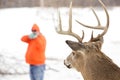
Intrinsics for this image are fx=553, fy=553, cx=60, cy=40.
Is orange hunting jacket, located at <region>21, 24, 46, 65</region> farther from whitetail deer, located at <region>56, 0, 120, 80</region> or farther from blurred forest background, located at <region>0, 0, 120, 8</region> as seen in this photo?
blurred forest background, located at <region>0, 0, 120, 8</region>

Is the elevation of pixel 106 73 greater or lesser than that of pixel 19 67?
greater

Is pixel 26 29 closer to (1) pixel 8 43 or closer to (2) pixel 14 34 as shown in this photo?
(2) pixel 14 34

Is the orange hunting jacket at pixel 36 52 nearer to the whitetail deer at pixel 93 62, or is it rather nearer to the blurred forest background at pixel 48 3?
the whitetail deer at pixel 93 62

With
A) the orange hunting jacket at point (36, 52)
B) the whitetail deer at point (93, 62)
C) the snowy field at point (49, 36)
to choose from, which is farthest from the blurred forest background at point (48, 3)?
the whitetail deer at point (93, 62)

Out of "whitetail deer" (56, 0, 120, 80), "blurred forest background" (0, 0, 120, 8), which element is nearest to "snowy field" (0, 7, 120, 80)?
"blurred forest background" (0, 0, 120, 8)

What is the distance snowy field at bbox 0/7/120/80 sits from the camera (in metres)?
13.4

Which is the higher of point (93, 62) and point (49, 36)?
point (93, 62)

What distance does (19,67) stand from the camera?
13.6 meters

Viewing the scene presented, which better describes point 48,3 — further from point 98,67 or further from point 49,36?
point 98,67

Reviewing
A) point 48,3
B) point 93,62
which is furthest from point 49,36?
point 93,62

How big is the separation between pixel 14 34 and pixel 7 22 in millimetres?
2415

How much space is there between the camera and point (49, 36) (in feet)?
64.9

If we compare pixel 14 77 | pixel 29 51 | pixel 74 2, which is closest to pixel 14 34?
pixel 74 2

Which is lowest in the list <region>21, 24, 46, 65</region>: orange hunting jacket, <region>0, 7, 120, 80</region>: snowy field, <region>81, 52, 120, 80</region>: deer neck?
<region>0, 7, 120, 80</region>: snowy field
